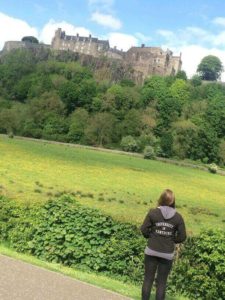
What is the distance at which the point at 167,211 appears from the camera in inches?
369

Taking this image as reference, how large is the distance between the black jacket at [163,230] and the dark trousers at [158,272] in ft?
0.84

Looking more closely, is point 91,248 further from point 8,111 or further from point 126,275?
point 8,111

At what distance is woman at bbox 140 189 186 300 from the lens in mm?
9281

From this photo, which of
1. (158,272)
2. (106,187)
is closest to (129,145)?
(106,187)

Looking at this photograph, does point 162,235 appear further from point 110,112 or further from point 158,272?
point 110,112

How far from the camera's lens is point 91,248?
13086 mm

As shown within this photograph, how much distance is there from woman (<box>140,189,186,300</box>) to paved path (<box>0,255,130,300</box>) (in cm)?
140

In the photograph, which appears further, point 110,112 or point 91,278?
point 110,112

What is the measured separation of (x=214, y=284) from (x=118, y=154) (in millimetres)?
80031

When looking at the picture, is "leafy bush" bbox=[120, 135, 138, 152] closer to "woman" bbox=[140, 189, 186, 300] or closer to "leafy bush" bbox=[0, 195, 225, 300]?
"leafy bush" bbox=[0, 195, 225, 300]

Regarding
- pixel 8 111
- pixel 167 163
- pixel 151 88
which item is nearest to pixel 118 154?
pixel 167 163

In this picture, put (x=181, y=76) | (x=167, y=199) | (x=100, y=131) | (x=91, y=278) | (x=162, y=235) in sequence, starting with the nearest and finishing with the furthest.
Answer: (x=162, y=235), (x=167, y=199), (x=91, y=278), (x=100, y=131), (x=181, y=76)

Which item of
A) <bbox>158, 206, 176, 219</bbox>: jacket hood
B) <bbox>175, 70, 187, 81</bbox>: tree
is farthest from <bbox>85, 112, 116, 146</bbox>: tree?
<bbox>158, 206, 176, 219</bbox>: jacket hood

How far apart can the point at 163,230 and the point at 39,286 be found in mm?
2890
